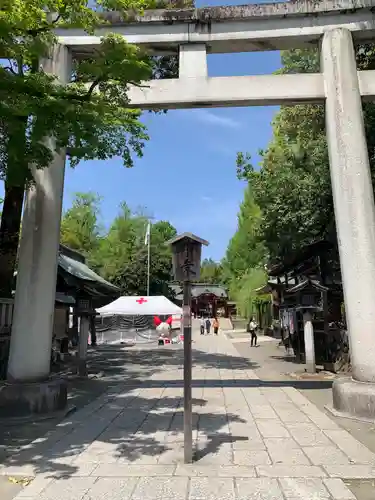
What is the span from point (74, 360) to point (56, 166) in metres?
10.8

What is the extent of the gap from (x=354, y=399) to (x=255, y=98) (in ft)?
20.1

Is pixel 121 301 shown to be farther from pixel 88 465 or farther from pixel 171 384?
pixel 88 465

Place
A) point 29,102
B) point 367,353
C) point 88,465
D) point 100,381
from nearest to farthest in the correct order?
point 88,465 < point 29,102 < point 367,353 < point 100,381

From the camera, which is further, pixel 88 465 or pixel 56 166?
pixel 56 166

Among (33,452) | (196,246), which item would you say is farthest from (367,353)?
(33,452)

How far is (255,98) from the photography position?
8.52m

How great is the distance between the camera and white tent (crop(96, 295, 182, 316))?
21.1 m

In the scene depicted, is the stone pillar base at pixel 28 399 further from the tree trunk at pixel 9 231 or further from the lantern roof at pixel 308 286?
the lantern roof at pixel 308 286

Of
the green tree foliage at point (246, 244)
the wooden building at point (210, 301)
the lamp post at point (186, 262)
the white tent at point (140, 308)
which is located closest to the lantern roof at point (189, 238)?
the lamp post at point (186, 262)

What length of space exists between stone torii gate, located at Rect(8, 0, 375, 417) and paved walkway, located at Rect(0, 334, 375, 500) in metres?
1.43

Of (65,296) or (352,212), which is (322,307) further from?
(65,296)

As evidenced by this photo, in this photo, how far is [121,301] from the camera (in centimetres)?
2253

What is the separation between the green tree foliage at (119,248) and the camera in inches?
1694

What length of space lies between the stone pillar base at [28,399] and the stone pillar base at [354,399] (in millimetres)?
5116
